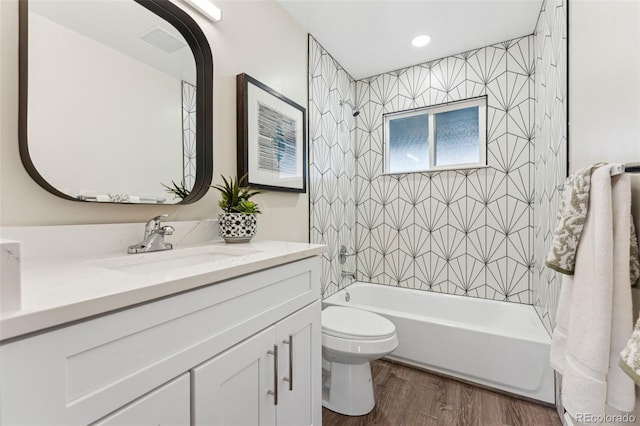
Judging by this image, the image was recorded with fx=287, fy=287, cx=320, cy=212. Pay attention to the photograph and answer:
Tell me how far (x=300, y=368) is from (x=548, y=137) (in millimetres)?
1972

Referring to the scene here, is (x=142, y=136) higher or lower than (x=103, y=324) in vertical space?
higher

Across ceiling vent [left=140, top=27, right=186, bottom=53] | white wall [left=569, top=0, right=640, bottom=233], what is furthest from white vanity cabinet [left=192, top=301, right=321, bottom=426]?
ceiling vent [left=140, top=27, right=186, bottom=53]

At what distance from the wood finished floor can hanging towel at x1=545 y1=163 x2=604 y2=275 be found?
45.6 inches

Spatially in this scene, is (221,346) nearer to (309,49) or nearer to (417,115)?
(309,49)

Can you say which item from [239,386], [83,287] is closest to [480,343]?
[239,386]

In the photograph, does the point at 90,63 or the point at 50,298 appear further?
the point at 90,63

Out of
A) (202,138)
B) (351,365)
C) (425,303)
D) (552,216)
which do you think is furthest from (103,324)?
(425,303)

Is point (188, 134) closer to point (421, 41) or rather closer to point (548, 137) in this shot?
point (421, 41)

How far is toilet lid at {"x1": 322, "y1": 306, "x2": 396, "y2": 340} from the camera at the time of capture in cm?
157

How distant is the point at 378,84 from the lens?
281cm

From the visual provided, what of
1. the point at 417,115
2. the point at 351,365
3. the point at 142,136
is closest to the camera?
the point at 142,136

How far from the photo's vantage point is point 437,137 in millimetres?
2637

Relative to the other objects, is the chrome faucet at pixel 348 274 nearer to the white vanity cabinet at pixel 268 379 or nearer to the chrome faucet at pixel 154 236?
the white vanity cabinet at pixel 268 379

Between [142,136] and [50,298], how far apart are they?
2.66ft
